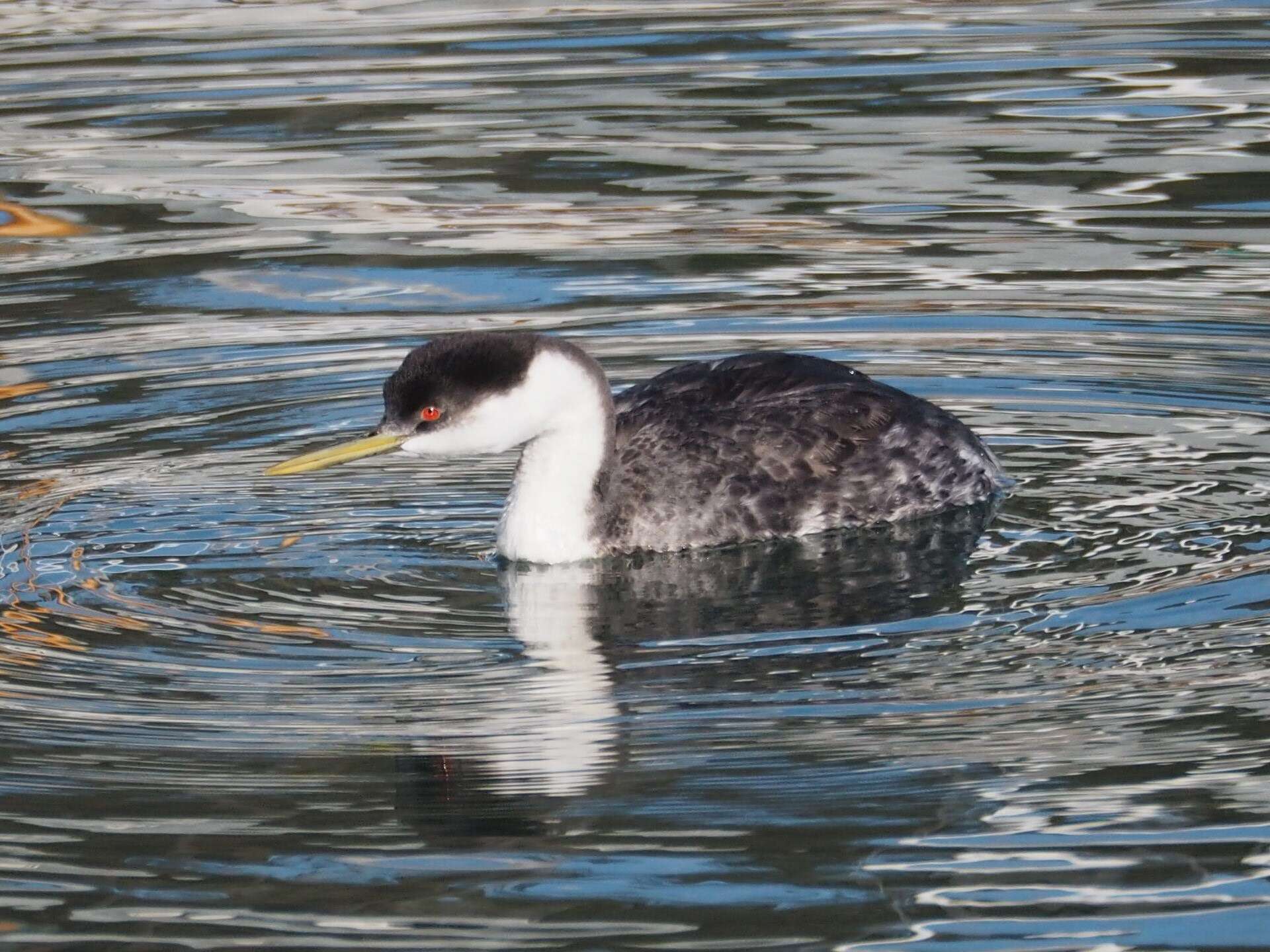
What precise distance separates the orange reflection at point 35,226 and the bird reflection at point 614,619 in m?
7.02

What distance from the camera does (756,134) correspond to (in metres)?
16.4

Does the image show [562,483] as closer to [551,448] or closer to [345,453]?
[551,448]

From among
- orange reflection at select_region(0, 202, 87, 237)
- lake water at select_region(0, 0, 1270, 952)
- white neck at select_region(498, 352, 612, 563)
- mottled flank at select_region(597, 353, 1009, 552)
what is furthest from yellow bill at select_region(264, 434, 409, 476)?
orange reflection at select_region(0, 202, 87, 237)

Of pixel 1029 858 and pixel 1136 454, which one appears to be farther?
pixel 1136 454

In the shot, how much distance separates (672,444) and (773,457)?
0.40m

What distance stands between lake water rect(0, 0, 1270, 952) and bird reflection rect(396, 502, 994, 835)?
0.02 metres

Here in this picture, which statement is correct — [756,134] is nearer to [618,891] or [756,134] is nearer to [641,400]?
[641,400]

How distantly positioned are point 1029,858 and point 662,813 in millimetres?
960

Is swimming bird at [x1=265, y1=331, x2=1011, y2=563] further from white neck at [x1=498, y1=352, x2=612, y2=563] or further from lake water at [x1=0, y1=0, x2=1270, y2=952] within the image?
lake water at [x1=0, y1=0, x2=1270, y2=952]

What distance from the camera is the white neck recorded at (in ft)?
28.7

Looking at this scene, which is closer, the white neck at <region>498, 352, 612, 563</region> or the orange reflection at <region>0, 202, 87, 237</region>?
the white neck at <region>498, 352, 612, 563</region>

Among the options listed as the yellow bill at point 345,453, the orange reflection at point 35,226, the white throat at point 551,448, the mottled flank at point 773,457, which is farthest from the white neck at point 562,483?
the orange reflection at point 35,226

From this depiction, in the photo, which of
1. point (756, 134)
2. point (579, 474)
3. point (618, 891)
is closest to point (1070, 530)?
point (579, 474)

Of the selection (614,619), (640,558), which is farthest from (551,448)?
(614,619)
